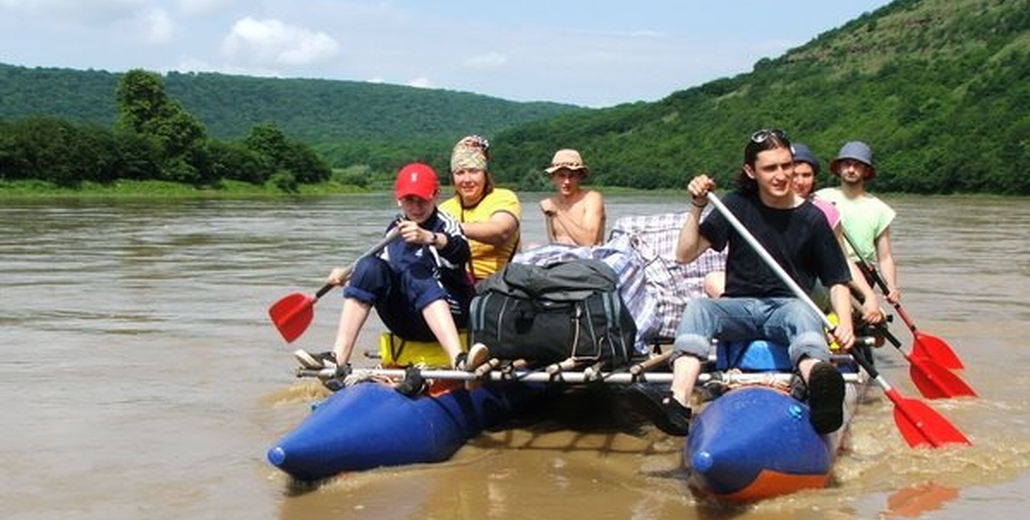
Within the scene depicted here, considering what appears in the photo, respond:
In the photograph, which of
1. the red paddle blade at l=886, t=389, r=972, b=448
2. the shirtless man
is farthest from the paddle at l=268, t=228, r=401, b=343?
the red paddle blade at l=886, t=389, r=972, b=448

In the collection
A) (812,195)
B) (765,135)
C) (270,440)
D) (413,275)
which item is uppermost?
(765,135)

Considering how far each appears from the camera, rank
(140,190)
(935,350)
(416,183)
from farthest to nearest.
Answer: (140,190) < (935,350) < (416,183)

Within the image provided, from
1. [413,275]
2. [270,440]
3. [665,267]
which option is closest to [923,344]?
[665,267]

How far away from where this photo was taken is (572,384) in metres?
6.14

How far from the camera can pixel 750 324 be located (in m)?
5.84

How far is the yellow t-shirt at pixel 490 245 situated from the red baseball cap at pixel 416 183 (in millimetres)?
717

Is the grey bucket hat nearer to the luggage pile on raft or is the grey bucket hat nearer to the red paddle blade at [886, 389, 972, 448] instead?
the luggage pile on raft

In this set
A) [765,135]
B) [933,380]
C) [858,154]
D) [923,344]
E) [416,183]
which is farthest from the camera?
[923,344]

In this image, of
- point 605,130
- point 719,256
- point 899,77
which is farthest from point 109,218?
point 605,130

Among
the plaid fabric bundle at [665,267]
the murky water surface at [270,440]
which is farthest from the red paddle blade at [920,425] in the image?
the plaid fabric bundle at [665,267]

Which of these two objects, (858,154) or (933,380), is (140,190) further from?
(933,380)

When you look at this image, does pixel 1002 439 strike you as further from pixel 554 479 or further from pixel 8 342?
pixel 8 342

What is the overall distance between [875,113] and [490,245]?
9498cm

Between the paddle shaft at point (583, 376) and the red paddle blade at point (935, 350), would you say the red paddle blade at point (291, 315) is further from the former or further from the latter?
the red paddle blade at point (935, 350)
